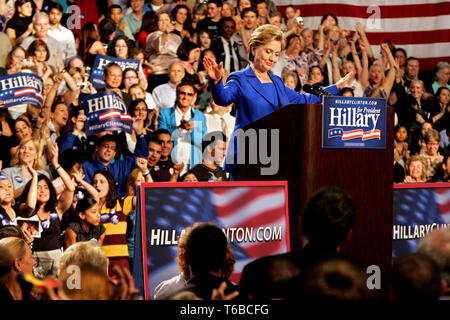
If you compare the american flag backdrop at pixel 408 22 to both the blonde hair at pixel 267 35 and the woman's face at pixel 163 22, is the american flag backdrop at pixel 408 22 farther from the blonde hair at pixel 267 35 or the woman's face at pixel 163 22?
the blonde hair at pixel 267 35

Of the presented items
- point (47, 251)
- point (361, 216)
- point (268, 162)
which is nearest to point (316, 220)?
point (361, 216)

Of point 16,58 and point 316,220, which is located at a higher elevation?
point 16,58

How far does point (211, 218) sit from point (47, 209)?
2745mm

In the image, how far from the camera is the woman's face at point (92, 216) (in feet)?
17.4

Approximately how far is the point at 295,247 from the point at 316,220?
933 mm

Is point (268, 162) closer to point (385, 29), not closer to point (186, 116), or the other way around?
point (186, 116)

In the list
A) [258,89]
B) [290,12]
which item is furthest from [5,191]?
[290,12]

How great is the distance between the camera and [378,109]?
111 inches

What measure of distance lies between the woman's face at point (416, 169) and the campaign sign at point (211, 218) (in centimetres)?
388

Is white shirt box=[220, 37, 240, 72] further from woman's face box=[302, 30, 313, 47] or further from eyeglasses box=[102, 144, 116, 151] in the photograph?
eyeglasses box=[102, 144, 116, 151]

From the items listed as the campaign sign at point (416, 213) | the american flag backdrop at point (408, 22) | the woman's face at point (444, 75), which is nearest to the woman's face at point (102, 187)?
the campaign sign at point (416, 213)

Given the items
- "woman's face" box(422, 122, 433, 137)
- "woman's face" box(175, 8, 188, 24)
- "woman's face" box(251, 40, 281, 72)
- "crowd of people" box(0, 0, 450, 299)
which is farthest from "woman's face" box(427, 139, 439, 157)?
"woman's face" box(251, 40, 281, 72)

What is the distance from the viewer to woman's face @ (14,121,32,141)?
18.9 feet

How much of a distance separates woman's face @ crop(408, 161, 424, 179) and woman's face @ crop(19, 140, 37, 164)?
3285mm
